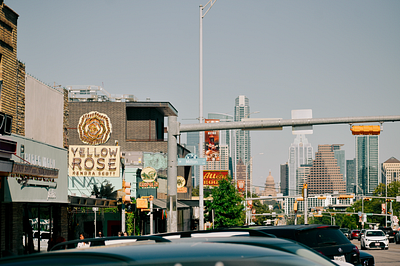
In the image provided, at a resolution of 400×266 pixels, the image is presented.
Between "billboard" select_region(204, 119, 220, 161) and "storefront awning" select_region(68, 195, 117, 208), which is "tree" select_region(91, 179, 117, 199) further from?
"billboard" select_region(204, 119, 220, 161)

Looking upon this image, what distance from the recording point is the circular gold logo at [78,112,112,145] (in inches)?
2109

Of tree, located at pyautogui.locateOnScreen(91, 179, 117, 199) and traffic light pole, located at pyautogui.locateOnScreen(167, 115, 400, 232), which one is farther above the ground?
traffic light pole, located at pyautogui.locateOnScreen(167, 115, 400, 232)

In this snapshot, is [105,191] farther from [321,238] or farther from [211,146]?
[321,238]

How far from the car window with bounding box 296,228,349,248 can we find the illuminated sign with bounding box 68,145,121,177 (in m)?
20.8

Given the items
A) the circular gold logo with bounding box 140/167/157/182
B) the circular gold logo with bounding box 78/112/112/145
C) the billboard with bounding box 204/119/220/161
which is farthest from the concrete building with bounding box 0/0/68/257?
the circular gold logo with bounding box 78/112/112/145

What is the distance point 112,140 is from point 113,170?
25.3 meters

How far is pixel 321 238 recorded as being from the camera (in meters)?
9.98

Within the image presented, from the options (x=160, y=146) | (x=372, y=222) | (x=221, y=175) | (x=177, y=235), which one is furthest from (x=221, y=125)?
(x=372, y=222)

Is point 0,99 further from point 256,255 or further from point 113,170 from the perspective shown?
point 256,255

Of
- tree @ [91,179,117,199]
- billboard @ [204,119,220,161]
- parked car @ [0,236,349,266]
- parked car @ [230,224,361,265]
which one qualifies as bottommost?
tree @ [91,179,117,199]

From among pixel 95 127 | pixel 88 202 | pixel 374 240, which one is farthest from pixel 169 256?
pixel 95 127

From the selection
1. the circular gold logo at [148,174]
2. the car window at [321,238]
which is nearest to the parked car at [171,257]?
the car window at [321,238]

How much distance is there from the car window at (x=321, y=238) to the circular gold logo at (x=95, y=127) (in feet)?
148

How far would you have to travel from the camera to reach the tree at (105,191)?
118 ft
